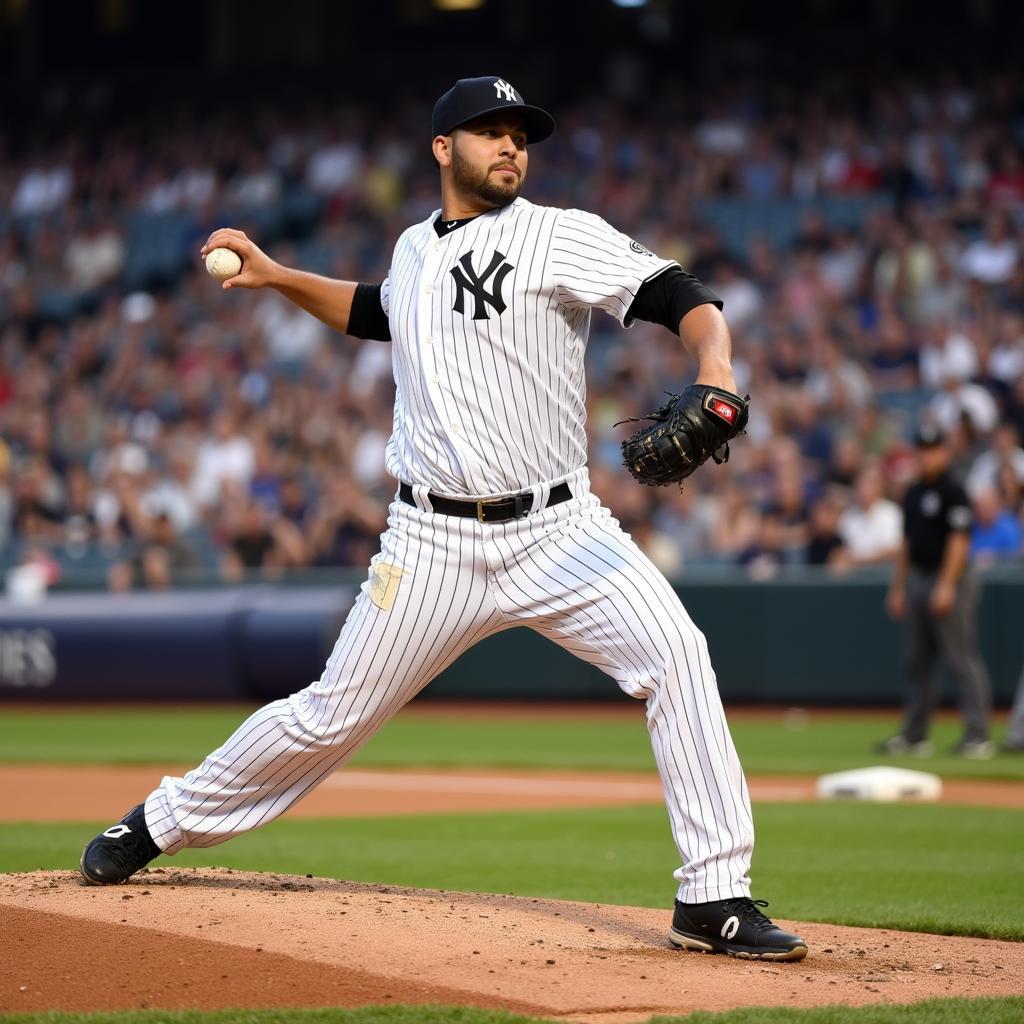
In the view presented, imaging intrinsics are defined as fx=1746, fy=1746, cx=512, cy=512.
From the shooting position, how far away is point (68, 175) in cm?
2388

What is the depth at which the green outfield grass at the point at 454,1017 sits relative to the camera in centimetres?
345

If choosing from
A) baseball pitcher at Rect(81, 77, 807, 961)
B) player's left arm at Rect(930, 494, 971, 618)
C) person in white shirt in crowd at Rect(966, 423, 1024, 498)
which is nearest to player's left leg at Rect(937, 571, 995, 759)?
player's left arm at Rect(930, 494, 971, 618)

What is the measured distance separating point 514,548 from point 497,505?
114 millimetres

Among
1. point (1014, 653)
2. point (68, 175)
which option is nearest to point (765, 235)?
point (1014, 653)

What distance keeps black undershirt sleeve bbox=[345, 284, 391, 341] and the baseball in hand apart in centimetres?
34

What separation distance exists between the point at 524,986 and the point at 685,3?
68.1ft

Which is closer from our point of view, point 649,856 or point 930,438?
point 649,856

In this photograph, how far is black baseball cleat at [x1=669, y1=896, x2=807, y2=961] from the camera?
4137mm

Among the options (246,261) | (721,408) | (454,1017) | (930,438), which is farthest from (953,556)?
(454,1017)

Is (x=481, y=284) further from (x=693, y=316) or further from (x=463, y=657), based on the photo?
(x=463, y=657)

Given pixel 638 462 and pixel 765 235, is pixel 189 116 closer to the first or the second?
pixel 765 235

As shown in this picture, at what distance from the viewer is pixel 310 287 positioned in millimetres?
4891

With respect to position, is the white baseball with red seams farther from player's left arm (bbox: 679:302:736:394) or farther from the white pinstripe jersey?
player's left arm (bbox: 679:302:736:394)

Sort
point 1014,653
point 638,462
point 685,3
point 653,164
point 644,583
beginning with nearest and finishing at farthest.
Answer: point 638,462, point 644,583, point 1014,653, point 653,164, point 685,3
